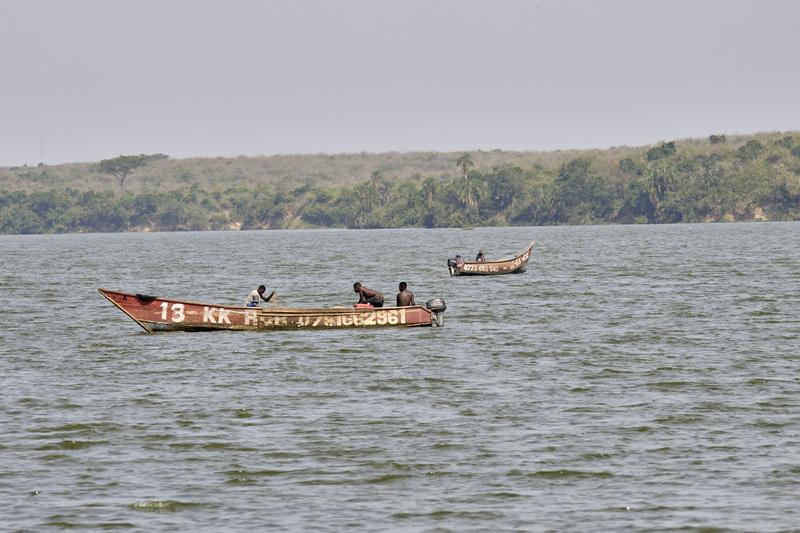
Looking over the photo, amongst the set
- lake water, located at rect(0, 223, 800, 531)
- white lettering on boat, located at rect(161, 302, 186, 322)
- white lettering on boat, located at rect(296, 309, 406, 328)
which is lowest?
lake water, located at rect(0, 223, 800, 531)

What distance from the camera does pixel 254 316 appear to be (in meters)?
41.1

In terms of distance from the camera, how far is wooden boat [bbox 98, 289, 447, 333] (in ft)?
133

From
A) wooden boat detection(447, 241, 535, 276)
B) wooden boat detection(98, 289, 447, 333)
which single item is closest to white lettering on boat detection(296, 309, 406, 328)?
wooden boat detection(98, 289, 447, 333)

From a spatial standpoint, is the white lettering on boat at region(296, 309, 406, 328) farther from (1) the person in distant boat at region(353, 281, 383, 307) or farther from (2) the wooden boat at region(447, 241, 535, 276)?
(2) the wooden boat at region(447, 241, 535, 276)

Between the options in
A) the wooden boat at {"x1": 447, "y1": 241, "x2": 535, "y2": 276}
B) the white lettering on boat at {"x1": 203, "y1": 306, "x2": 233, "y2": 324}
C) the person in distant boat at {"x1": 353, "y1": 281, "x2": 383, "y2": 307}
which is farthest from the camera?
the wooden boat at {"x1": 447, "y1": 241, "x2": 535, "y2": 276}

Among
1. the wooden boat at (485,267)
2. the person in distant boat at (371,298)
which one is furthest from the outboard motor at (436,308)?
the wooden boat at (485,267)

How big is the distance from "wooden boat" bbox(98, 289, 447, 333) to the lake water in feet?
1.38

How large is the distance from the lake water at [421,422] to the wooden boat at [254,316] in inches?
16.6

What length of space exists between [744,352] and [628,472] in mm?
15379

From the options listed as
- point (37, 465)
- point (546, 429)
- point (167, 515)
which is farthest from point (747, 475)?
A: point (37, 465)

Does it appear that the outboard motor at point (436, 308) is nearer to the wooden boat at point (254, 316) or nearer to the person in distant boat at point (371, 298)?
the wooden boat at point (254, 316)

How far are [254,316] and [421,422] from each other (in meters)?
16.3

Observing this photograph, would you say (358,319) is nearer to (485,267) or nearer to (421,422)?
(421,422)

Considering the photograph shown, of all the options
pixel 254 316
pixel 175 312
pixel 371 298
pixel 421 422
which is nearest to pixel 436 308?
pixel 371 298
